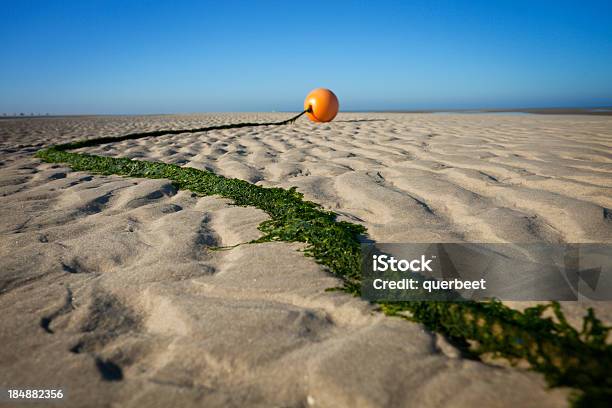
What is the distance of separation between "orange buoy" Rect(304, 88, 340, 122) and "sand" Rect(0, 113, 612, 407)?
5.02 meters

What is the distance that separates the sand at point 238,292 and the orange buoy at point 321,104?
16.5ft

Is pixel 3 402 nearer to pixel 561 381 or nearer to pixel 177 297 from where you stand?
pixel 177 297

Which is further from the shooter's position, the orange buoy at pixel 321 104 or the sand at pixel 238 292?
the orange buoy at pixel 321 104

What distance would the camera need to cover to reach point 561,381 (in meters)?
0.82

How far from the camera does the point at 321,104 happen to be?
762cm

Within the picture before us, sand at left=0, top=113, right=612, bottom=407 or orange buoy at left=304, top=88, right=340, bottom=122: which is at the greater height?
orange buoy at left=304, top=88, right=340, bottom=122

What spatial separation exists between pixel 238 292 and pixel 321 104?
22.3 feet

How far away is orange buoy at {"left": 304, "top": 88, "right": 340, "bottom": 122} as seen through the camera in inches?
300

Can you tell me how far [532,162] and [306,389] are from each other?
295 cm

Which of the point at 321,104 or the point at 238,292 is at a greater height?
the point at 321,104

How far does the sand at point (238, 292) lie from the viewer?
0.85 metres

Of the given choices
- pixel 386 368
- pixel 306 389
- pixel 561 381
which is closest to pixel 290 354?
pixel 306 389

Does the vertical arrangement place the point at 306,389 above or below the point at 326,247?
below

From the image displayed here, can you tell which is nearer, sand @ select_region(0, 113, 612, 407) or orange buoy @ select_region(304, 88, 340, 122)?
sand @ select_region(0, 113, 612, 407)
